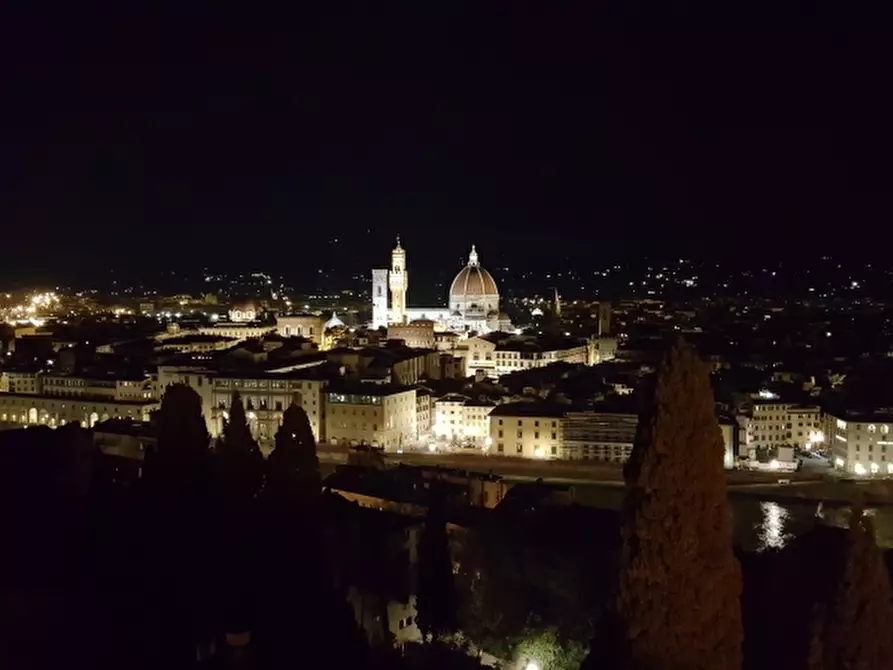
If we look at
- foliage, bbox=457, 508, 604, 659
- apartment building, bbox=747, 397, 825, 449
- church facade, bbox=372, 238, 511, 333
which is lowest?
foliage, bbox=457, 508, 604, 659

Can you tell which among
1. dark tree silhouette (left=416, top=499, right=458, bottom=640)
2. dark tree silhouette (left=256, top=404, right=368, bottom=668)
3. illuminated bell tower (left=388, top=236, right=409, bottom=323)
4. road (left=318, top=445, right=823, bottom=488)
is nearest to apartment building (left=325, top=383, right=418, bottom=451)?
road (left=318, top=445, right=823, bottom=488)

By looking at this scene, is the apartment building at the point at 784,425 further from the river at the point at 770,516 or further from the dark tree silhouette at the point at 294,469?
the dark tree silhouette at the point at 294,469

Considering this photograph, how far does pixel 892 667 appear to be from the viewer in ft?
18.3

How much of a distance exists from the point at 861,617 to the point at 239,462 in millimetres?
7926

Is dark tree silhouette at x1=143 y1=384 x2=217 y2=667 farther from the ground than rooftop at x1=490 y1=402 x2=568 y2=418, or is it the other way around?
rooftop at x1=490 y1=402 x2=568 y2=418

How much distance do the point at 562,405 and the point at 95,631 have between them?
1525 centimetres

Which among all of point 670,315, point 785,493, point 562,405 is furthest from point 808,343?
point 785,493

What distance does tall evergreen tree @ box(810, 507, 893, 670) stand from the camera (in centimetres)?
560

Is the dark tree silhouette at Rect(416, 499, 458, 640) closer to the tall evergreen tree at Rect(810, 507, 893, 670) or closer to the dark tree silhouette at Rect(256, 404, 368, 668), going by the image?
the dark tree silhouette at Rect(256, 404, 368, 668)

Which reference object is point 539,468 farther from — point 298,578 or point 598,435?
point 298,578

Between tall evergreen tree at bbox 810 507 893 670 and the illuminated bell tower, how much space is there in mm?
36395

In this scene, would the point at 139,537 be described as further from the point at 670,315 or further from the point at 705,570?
the point at 670,315

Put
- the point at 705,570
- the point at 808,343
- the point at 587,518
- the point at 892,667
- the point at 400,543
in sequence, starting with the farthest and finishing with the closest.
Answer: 1. the point at 808,343
2. the point at 587,518
3. the point at 400,543
4. the point at 892,667
5. the point at 705,570

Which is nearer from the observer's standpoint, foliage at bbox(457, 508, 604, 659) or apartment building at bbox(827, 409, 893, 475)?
foliage at bbox(457, 508, 604, 659)
